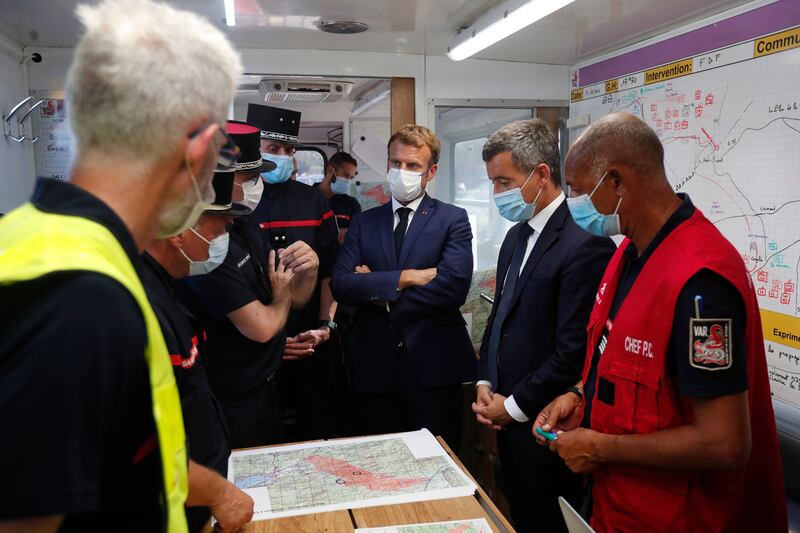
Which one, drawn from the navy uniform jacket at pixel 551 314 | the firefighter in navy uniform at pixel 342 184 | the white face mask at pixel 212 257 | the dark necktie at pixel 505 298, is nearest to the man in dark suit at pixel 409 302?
the dark necktie at pixel 505 298

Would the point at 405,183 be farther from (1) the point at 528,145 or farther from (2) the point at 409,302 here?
(1) the point at 528,145

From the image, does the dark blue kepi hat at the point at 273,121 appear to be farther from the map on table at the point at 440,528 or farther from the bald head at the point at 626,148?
the map on table at the point at 440,528

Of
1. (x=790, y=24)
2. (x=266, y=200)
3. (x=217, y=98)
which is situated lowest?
(x=266, y=200)

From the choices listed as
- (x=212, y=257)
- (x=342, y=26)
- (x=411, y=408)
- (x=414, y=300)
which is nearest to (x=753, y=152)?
(x=414, y=300)

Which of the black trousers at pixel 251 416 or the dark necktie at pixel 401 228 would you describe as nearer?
the black trousers at pixel 251 416

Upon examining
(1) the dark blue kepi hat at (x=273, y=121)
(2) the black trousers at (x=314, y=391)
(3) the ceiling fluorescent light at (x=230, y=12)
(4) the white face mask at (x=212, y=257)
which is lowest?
(2) the black trousers at (x=314, y=391)

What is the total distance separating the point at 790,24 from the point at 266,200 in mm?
2689

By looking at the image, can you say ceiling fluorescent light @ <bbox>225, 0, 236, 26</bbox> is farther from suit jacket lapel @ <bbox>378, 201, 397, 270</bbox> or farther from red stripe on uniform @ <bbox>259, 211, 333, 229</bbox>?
suit jacket lapel @ <bbox>378, 201, 397, 270</bbox>

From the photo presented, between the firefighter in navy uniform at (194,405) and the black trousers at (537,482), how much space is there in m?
1.20

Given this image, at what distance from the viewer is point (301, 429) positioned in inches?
135

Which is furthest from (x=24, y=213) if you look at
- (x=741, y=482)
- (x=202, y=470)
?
(x=741, y=482)

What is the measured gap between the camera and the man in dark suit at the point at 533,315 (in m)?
2.26

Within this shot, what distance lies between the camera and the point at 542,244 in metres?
2.37

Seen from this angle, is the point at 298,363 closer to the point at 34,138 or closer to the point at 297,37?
the point at 297,37
